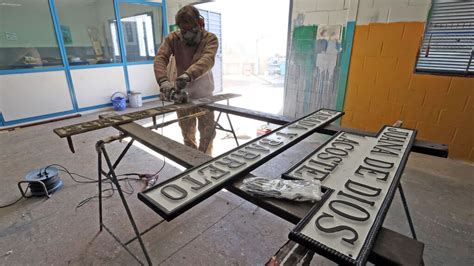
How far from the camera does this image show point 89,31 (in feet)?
14.3

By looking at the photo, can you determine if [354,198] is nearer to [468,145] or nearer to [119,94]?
[468,145]

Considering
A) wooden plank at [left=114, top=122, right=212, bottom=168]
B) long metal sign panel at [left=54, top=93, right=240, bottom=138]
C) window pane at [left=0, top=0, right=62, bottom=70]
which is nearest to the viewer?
wooden plank at [left=114, top=122, right=212, bottom=168]

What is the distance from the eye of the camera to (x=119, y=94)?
15.6ft

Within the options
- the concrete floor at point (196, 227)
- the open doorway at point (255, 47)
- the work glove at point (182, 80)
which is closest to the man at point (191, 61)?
the work glove at point (182, 80)

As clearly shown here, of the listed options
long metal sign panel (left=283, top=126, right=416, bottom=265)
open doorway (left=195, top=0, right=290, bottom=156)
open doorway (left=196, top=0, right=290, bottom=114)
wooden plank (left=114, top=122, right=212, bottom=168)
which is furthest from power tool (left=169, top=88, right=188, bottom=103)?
open doorway (left=196, top=0, right=290, bottom=114)

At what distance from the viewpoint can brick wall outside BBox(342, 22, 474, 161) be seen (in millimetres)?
2316

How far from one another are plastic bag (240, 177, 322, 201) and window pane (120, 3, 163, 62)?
493 cm

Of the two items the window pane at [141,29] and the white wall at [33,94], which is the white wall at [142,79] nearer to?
the window pane at [141,29]

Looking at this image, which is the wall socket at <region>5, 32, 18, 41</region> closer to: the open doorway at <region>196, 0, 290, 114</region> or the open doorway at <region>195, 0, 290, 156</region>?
the open doorway at <region>195, 0, 290, 156</region>

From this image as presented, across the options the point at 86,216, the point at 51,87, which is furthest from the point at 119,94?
the point at 86,216

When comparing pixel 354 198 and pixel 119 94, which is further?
pixel 119 94

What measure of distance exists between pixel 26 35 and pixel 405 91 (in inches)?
203

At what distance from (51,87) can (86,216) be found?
318 centimetres

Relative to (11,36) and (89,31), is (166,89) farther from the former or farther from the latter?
(89,31)
